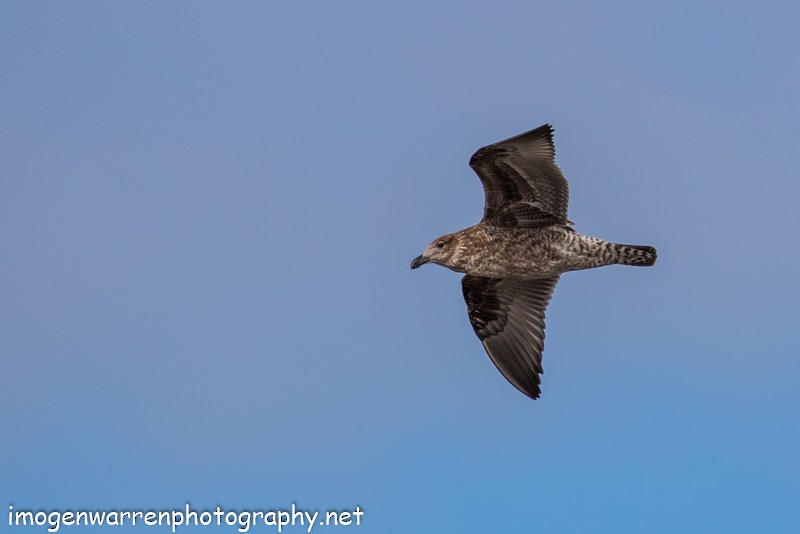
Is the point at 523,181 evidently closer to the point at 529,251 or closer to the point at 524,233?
A: the point at 524,233

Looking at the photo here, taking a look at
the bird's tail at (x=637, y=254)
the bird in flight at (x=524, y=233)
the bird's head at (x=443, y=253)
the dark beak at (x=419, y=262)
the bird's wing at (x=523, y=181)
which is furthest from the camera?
the dark beak at (x=419, y=262)

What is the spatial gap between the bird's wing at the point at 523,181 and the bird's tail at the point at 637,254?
0.97 m

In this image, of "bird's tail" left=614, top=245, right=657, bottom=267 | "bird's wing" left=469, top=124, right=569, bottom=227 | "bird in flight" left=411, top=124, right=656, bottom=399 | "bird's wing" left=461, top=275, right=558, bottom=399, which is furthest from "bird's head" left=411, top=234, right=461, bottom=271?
"bird's tail" left=614, top=245, right=657, bottom=267

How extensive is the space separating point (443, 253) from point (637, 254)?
295 cm

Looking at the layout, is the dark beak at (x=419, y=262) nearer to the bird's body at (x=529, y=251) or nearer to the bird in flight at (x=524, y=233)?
the bird in flight at (x=524, y=233)

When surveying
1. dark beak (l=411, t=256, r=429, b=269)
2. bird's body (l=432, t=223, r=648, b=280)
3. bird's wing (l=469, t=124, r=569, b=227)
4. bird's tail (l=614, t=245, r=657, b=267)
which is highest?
bird's wing (l=469, t=124, r=569, b=227)

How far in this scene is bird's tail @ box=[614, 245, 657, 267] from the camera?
1744cm

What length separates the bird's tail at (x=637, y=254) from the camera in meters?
17.4

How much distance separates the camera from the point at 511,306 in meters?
19.2

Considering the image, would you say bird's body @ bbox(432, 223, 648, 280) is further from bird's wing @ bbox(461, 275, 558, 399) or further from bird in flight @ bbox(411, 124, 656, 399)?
bird's wing @ bbox(461, 275, 558, 399)

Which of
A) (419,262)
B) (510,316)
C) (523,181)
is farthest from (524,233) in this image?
(510,316)

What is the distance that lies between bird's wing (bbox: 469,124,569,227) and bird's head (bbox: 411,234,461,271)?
62 centimetres

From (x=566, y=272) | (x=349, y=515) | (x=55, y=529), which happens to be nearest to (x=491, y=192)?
(x=566, y=272)

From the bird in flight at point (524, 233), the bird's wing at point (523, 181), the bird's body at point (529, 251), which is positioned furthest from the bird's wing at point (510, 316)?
the bird's wing at point (523, 181)
